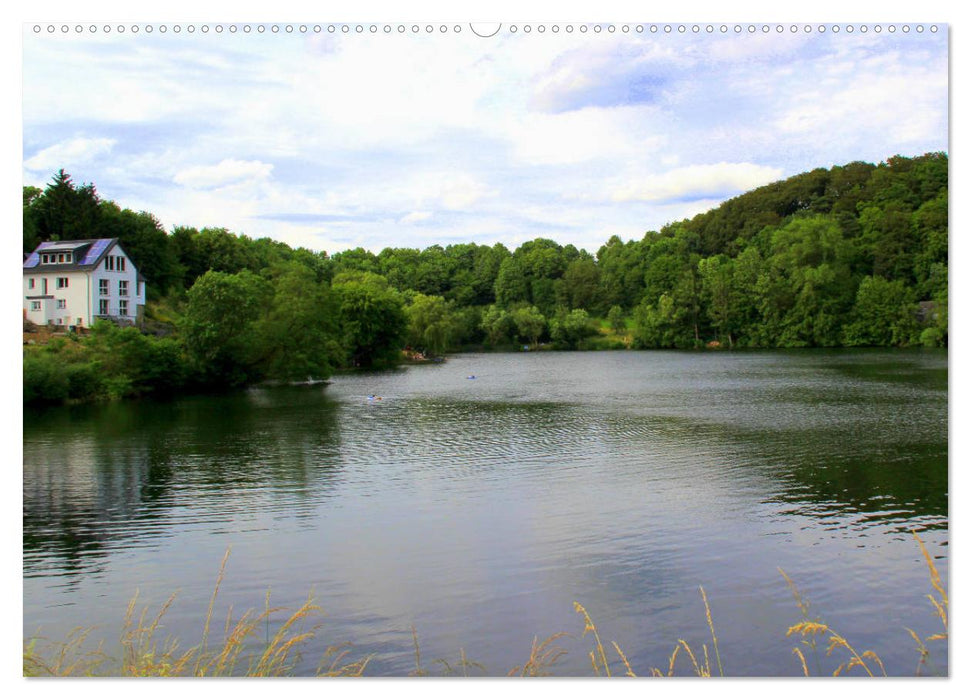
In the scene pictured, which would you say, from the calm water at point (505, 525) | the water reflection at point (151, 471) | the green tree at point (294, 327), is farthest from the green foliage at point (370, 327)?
the calm water at point (505, 525)

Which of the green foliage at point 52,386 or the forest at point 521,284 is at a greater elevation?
the forest at point 521,284

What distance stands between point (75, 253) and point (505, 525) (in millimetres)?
6224

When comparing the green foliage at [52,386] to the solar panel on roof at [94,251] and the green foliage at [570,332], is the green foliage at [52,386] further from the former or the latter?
the green foliage at [570,332]

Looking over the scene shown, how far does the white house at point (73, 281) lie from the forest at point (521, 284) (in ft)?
1.04

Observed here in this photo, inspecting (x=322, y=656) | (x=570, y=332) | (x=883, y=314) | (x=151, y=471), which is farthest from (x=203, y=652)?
(x=570, y=332)

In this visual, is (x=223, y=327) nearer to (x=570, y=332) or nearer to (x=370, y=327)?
(x=370, y=327)

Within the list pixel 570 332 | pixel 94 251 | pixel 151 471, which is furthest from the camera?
pixel 570 332

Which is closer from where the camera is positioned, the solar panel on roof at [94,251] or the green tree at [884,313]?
the solar panel on roof at [94,251]

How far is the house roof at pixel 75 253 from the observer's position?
6882 millimetres

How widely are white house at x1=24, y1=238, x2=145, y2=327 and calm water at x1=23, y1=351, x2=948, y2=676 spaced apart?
2727 millimetres

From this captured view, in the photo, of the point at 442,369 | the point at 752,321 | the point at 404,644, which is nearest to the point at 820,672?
the point at 404,644

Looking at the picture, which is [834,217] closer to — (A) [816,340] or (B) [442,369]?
(A) [816,340]

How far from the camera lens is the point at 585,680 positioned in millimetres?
4160

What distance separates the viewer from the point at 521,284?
28781 millimetres
